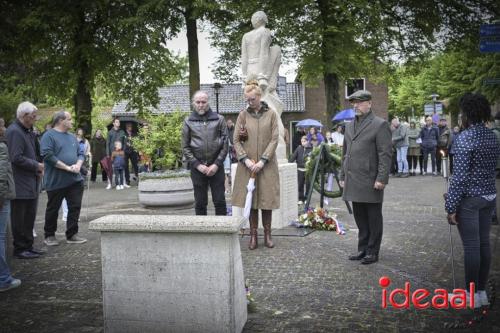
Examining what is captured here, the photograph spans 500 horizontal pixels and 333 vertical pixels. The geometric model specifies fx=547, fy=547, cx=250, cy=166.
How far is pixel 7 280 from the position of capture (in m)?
5.78

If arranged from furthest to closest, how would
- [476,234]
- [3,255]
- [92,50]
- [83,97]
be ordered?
[83,97], [92,50], [3,255], [476,234]

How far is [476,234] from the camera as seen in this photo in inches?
181

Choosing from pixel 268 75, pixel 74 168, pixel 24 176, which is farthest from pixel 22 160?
pixel 268 75

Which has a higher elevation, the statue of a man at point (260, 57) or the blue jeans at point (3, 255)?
the statue of a man at point (260, 57)

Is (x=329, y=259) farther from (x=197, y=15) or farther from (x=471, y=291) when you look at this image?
(x=197, y=15)

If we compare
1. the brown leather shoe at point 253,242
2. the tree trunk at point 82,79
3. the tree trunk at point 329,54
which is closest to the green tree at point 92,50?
the tree trunk at point 82,79

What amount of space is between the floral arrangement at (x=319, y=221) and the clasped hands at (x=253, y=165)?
2.09m

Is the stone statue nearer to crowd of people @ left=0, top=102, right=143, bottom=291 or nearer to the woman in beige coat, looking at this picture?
the woman in beige coat

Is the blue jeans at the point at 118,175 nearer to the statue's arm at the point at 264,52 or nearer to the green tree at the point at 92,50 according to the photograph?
the green tree at the point at 92,50

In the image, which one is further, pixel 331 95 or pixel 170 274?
pixel 331 95

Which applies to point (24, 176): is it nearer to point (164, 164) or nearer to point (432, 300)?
point (432, 300)

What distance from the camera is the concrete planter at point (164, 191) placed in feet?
38.6

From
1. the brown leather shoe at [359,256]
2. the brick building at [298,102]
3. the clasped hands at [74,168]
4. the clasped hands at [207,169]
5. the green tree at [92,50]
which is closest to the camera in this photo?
the brown leather shoe at [359,256]

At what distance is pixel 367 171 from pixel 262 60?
323 centimetres
